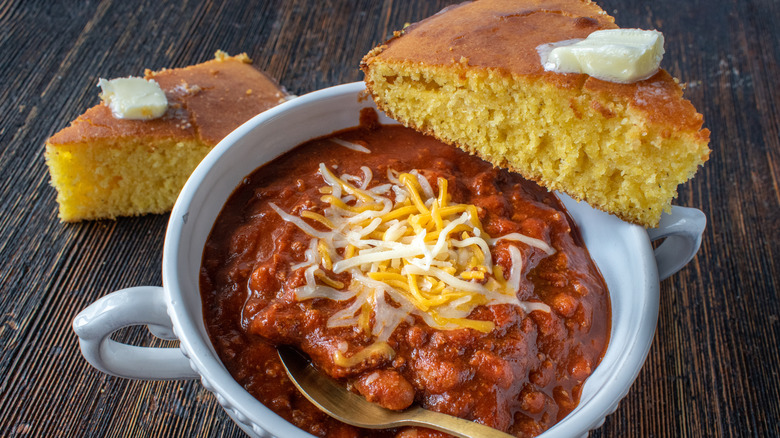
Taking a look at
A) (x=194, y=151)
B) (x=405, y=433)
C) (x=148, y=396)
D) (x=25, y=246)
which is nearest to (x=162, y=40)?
(x=194, y=151)

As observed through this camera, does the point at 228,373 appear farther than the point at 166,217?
No

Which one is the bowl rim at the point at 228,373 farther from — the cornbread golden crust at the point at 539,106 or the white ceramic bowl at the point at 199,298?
the cornbread golden crust at the point at 539,106

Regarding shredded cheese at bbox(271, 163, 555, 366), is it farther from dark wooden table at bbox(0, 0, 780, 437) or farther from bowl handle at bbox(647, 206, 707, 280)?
dark wooden table at bbox(0, 0, 780, 437)

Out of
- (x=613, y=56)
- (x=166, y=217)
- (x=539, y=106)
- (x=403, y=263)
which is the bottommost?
(x=166, y=217)

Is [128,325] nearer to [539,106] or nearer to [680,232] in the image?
[539,106]

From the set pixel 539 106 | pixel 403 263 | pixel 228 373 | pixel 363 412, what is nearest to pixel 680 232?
pixel 539 106

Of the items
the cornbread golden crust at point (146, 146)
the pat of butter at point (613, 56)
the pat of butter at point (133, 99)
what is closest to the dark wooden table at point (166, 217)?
the cornbread golden crust at point (146, 146)

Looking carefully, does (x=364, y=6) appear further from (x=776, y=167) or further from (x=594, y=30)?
(x=776, y=167)
